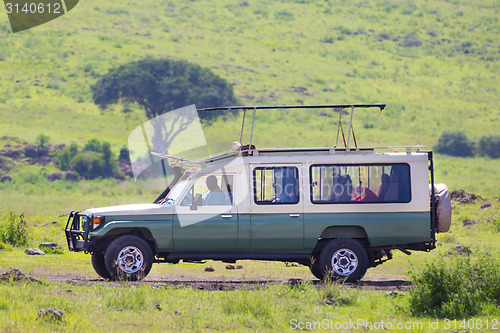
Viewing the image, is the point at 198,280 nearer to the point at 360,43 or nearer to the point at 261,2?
the point at 360,43

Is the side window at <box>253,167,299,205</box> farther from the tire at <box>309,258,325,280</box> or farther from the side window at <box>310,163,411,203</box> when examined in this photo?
the tire at <box>309,258,325,280</box>

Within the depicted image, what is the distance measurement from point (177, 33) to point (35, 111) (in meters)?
26.4

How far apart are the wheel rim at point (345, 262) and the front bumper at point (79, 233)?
4.04 m

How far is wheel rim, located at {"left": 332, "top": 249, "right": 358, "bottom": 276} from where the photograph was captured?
507 inches

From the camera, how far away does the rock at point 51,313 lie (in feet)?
29.8

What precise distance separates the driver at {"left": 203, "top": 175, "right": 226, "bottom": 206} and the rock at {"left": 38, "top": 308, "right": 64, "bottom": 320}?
13.2 feet

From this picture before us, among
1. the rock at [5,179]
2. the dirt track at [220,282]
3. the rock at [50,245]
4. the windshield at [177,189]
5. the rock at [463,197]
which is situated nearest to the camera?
the dirt track at [220,282]

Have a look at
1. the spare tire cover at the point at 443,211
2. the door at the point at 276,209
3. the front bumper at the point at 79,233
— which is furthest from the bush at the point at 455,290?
the front bumper at the point at 79,233

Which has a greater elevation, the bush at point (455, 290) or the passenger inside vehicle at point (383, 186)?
the passenger inside vehicle at point (383, 186)

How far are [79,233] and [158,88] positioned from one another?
169 feet

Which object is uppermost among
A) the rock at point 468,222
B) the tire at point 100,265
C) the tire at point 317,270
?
the tire at point 100,265

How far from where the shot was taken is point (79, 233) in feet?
41.6

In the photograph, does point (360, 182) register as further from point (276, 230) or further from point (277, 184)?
point (276, 230)

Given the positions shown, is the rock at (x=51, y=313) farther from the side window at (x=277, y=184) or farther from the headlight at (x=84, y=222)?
the side window at (x=277, y=184)
